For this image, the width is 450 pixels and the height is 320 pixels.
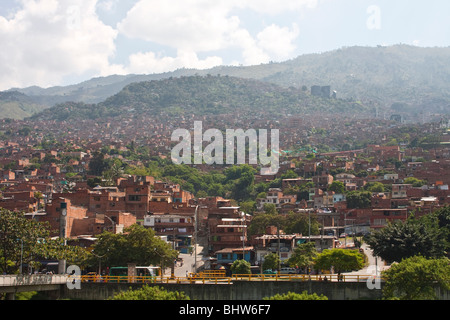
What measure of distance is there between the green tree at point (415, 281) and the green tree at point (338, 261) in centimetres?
1479

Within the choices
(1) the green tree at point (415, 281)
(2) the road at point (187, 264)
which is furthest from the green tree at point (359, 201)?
(1) the green tree at point (415, 281)

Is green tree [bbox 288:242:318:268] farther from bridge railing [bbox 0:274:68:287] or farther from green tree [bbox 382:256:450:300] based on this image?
bridge railing [bbox 0:274:68:287]

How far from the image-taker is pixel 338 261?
197 feet

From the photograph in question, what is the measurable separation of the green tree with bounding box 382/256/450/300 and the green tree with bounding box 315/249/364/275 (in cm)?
1479

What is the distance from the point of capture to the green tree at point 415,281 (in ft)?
144

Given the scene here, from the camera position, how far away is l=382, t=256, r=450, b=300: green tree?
43.8 m

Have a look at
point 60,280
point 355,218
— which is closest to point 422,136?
point 355,218

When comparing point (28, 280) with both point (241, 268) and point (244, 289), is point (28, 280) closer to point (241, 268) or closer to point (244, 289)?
point (244, 289)

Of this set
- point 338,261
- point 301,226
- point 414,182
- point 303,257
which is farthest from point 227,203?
point 338,261

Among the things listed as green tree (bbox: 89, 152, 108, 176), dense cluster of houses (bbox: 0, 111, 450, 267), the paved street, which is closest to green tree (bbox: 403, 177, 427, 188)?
dense cluster of houses (bbox: 0, 111, 450, 267)

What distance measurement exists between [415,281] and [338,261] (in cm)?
1614

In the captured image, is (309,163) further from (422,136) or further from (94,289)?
(94,289)
